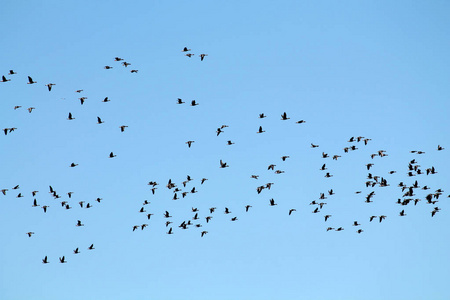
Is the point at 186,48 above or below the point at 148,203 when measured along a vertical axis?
above

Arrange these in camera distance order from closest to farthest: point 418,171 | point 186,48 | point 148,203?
1. point 186,48
2. point 418,171
3. point 148,203

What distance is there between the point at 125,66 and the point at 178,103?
25.8 ft

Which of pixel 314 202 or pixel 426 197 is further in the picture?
pixel 314 202

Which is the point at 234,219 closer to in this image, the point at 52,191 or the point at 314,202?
the point at 314,202

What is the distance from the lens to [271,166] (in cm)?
11000

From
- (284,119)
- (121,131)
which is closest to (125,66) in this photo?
(121,131)

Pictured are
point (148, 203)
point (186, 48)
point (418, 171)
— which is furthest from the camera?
point (148, 203)

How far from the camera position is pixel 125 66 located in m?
102

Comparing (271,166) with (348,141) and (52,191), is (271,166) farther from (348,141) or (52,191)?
(52,191)

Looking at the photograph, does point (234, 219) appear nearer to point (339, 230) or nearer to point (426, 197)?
point (339, 230)

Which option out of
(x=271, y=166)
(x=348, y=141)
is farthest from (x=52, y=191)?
(x=348, y=141)

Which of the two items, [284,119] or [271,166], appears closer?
[284,119]

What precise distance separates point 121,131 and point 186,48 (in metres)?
12.2

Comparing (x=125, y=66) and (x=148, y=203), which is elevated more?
(x=125, y=66)
